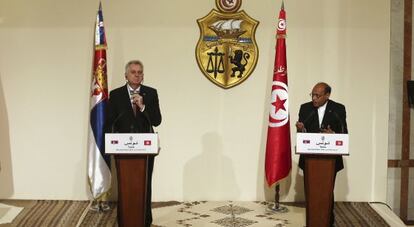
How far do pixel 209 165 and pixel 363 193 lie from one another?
177 cm

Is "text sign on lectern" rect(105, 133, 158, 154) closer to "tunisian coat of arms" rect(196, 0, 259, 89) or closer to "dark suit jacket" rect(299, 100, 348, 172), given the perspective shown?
"dark suit jacket" rect(299, 100, 348, 172)

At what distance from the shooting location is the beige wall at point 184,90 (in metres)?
6.51

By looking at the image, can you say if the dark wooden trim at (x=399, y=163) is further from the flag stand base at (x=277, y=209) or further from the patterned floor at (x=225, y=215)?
the flag stand base at (x=277, y=209)

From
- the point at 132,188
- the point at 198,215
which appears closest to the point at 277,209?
the point at 198,215

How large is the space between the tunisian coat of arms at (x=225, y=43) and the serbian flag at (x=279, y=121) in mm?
A: 422

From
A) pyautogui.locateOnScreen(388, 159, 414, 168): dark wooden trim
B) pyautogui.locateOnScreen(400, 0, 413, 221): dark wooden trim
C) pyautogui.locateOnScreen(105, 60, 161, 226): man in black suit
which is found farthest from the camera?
Result: pyautogui.locateOnScreen(388, 159, 414, 168): dark wooden trim

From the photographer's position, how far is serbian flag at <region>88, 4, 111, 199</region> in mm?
6193

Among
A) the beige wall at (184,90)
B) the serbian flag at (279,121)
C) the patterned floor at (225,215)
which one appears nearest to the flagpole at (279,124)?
the serbian flag at (279,121)

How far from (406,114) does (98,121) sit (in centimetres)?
346

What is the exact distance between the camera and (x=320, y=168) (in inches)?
206

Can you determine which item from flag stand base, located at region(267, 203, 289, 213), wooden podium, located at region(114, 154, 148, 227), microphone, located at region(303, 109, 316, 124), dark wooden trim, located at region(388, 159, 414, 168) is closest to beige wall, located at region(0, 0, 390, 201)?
dark wooden trim, located at region(388, 159, 414, 168)

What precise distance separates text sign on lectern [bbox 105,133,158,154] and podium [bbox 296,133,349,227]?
1.27 metres

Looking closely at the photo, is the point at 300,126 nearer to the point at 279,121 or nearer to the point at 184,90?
the point at 279,121

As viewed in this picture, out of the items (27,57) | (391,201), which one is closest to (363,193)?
(391,201)
